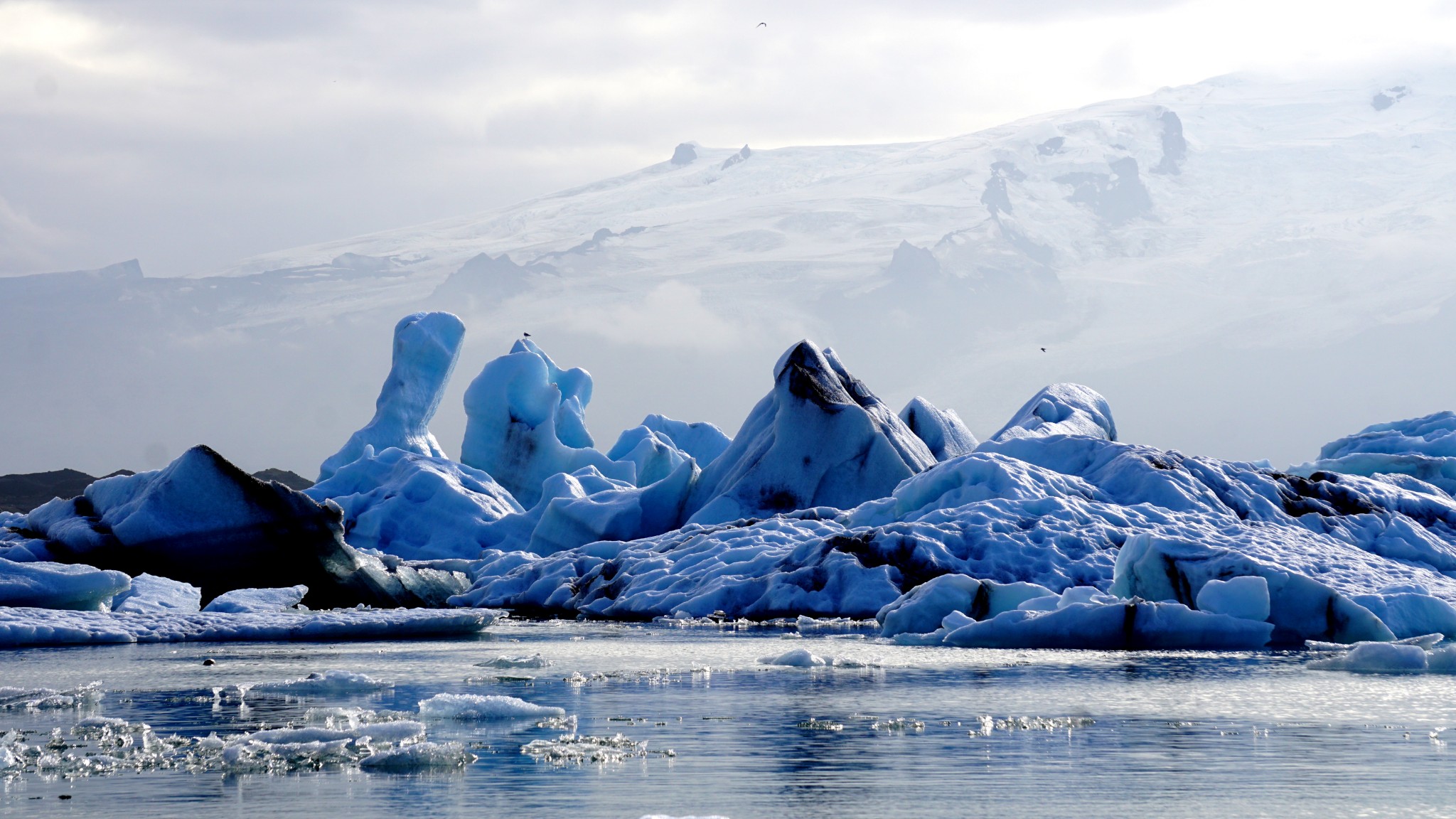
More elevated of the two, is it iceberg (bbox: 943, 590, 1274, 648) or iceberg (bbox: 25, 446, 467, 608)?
iceberg (bbox: 25, 446, 467, 608)

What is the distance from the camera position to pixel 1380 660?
587 inches

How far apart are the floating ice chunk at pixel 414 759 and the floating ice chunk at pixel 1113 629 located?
10.9 meters

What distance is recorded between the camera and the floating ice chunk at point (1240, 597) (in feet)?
60.3

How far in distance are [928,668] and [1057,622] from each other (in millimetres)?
3823

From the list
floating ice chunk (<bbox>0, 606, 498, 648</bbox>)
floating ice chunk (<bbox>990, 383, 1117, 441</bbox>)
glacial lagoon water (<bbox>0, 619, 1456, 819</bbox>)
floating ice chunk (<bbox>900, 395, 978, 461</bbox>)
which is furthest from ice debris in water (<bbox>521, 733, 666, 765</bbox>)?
floating ice chunk (<bbox>900, 395, 978, 461</bbox>)

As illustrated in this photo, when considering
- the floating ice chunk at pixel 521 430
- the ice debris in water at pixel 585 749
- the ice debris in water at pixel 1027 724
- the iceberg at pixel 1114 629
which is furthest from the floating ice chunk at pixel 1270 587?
the floating ice chunk at pixel 521 430

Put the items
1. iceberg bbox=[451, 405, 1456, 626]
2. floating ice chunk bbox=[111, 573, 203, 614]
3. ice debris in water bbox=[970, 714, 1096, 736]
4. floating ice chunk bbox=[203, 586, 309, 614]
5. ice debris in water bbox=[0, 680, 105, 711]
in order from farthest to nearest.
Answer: floating ice chunk bbox=[203, 586, 309, 614]
floating ice chunk bbox=[111, 573, 203, 614]
iceberg bbox=[451, 405, 1456, 626]
ice debris in water bbox=[0, 680, 105, 711]
ice debris in water bbox=[970, 714, 1096, 736]

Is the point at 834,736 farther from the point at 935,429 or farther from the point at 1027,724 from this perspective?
the point at 935,429

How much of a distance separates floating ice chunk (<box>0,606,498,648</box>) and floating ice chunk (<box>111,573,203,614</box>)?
68 centimetres

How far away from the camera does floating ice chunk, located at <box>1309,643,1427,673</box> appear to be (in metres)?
14.9

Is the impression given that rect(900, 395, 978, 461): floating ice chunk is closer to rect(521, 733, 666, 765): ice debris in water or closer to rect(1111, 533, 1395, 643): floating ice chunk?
rect(1111, 533, 1395, 643): floating ice chunk

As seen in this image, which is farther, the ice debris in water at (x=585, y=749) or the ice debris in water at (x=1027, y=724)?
the ice debris in water at (x=1027, y=724)

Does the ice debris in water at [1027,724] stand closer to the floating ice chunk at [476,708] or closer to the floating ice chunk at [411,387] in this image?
the floating ice chunk at [476,708]

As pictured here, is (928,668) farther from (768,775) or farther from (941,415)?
(941,415)
